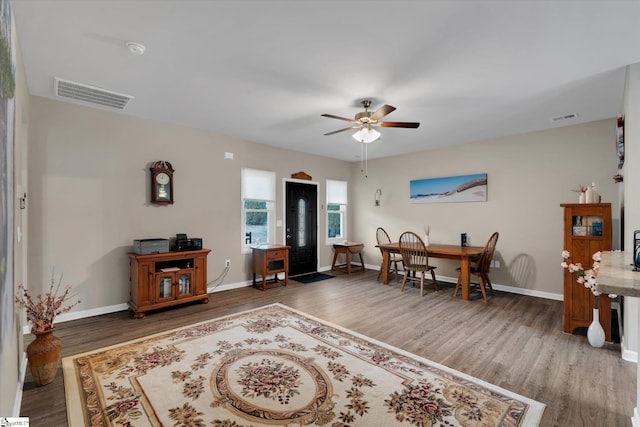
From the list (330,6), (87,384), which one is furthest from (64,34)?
(87,384)

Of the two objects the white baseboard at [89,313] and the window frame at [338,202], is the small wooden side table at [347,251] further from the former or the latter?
the white baseboard at [89,313]

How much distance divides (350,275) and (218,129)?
3758mm

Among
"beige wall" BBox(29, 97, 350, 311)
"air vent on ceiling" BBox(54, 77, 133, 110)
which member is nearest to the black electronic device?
"beige wall" BBox(29, 97, 350, 311)

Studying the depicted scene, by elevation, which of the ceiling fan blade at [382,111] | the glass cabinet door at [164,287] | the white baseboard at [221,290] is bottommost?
the white baseboard at [221,290]

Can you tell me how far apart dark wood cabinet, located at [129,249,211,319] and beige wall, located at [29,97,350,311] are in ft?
1.37

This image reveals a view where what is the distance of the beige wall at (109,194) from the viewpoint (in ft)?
11.2

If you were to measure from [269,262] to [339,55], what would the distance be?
3.65m

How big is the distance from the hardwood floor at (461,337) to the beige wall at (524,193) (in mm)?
583

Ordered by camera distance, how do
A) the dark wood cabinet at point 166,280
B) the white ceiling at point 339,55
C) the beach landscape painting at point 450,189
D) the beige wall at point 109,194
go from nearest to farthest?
Result: 1. the white ceiling at point 339,55
2. the beige wall at point 109,194
3. the dark wood cabinet at point 166,280
4. the beach landscape painting at point 450,189

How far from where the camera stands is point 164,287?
3873 mm

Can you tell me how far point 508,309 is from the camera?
401 centimetres

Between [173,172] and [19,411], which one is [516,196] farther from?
[19,411]

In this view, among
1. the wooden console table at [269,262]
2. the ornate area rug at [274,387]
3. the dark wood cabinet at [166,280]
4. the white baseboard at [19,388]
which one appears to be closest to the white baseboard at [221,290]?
the dark wood cabinet at [166,280]

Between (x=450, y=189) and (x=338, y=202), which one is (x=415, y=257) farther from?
(x=338, y=202)
